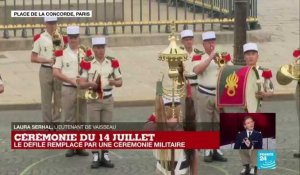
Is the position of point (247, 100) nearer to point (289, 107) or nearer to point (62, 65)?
point (62, 65)

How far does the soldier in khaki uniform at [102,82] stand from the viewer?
41.5 ft

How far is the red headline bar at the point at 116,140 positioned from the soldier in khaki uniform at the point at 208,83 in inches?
114

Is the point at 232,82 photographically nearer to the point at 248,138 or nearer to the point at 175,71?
the point at 248,138

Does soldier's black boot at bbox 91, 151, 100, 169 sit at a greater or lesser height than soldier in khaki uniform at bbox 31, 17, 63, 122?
lesser

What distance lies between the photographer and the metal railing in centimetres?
2214

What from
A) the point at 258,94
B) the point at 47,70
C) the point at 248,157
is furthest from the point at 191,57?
the point at 47,70

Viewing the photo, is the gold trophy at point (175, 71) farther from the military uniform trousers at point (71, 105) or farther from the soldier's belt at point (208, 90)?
the military uniform trousers at point (71, 105)

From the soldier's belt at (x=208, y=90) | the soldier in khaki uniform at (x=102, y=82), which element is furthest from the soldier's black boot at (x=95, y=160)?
the soldier's belt at (x=208, y=90)

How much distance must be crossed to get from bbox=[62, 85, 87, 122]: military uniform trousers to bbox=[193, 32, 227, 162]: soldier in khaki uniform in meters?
1.72

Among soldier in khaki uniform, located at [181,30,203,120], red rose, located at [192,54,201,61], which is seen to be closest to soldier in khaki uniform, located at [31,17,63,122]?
soldier in khaki uniform, located at [181,30,203,120]

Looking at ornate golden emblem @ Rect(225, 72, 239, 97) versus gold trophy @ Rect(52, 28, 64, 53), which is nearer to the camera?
ornate golden emblem @ Rect(225, 72, 239, 97)

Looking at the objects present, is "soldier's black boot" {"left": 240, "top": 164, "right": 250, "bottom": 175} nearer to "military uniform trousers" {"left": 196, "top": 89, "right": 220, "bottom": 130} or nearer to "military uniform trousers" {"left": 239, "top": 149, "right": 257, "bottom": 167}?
"military uniform trousers" {"left": 239, "top": 149, "right": 257, "bottom": 167}

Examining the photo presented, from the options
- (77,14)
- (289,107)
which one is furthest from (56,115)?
(77,14)

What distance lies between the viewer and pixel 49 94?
14555 mm
